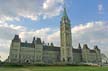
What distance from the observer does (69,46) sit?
16000 centimetres

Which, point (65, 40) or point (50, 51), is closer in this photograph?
point (65, 40)

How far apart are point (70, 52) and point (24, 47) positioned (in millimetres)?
39234

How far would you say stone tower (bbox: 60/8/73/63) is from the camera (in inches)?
6206

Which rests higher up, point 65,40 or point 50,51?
point 65,40

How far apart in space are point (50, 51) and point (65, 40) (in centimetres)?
1627

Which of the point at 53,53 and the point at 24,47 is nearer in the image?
the point at 24,47

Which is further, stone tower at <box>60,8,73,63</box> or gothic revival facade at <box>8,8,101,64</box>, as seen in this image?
stone tower at <box>60,8,73,63</box>

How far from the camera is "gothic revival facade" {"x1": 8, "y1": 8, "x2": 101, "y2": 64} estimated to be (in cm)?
14300

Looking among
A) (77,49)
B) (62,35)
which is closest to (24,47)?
(62,35)

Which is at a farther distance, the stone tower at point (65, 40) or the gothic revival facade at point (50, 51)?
the stone tower at point (65, 40)

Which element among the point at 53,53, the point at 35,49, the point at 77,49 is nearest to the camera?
the point at 35,49

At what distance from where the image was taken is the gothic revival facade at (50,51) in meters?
143

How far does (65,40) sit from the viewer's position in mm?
158625

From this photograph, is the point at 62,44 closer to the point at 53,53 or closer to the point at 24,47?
the point at 53,53
